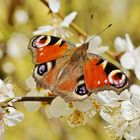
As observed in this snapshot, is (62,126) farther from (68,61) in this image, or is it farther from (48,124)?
(68,61)

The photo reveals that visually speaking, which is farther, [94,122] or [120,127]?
[94,122]

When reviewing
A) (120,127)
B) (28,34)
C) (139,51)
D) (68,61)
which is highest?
(28,34)

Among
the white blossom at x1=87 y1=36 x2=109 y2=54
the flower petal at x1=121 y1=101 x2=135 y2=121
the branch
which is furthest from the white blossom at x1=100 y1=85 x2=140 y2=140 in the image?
the white blossom at x1=87 y1=36 x2=109 y2=54

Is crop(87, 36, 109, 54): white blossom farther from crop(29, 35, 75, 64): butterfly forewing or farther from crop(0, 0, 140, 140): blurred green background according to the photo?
crop(0, 0, 140, 140): blurred green background

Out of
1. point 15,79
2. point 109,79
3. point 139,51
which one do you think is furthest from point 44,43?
point 15,79

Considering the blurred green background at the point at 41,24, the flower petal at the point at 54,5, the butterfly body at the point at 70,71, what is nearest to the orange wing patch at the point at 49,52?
the butterfly body at the point at 70,71

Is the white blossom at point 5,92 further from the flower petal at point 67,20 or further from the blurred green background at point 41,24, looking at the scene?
the blurred green background at point 41,24

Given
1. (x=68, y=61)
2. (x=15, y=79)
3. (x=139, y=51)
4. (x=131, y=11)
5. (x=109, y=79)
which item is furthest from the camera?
(x=131, y=11)

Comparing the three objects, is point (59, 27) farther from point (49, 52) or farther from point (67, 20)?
point (49, 52)
